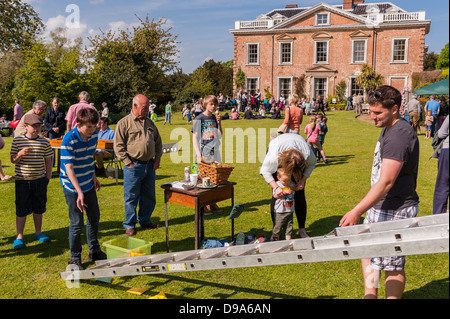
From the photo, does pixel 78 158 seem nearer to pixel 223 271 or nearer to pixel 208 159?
pixel 223 271

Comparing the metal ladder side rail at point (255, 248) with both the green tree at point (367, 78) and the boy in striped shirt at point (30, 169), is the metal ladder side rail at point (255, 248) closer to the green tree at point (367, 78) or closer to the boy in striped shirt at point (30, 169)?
the boy in striped shirt at point (30, 169)

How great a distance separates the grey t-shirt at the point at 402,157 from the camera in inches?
118

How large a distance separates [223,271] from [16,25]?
140 ft

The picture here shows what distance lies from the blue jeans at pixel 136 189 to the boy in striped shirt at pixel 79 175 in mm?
1143

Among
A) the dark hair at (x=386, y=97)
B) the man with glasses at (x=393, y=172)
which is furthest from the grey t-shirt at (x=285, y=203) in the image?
the dark hair at (x=386, y=97)

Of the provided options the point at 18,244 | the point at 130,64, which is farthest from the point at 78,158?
the point at 130,64

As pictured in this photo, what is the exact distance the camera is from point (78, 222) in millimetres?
4727

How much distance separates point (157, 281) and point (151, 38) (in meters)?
36.5

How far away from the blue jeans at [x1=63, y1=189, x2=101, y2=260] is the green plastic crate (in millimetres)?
383

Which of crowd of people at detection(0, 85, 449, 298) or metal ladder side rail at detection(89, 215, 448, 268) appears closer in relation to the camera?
metal ladder side rail at detection(89, 215, 448, 268)

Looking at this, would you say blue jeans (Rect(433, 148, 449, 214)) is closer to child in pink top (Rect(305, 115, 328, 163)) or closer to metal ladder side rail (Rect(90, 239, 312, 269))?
metal ladder side rail (Rect(90, 239, 312, 269))

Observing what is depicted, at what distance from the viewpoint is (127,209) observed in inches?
244

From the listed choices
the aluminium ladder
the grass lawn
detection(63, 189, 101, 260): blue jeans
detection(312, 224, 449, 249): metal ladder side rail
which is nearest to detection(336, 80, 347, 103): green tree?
the grass lawn

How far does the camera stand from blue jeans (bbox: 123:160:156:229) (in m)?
6.18
